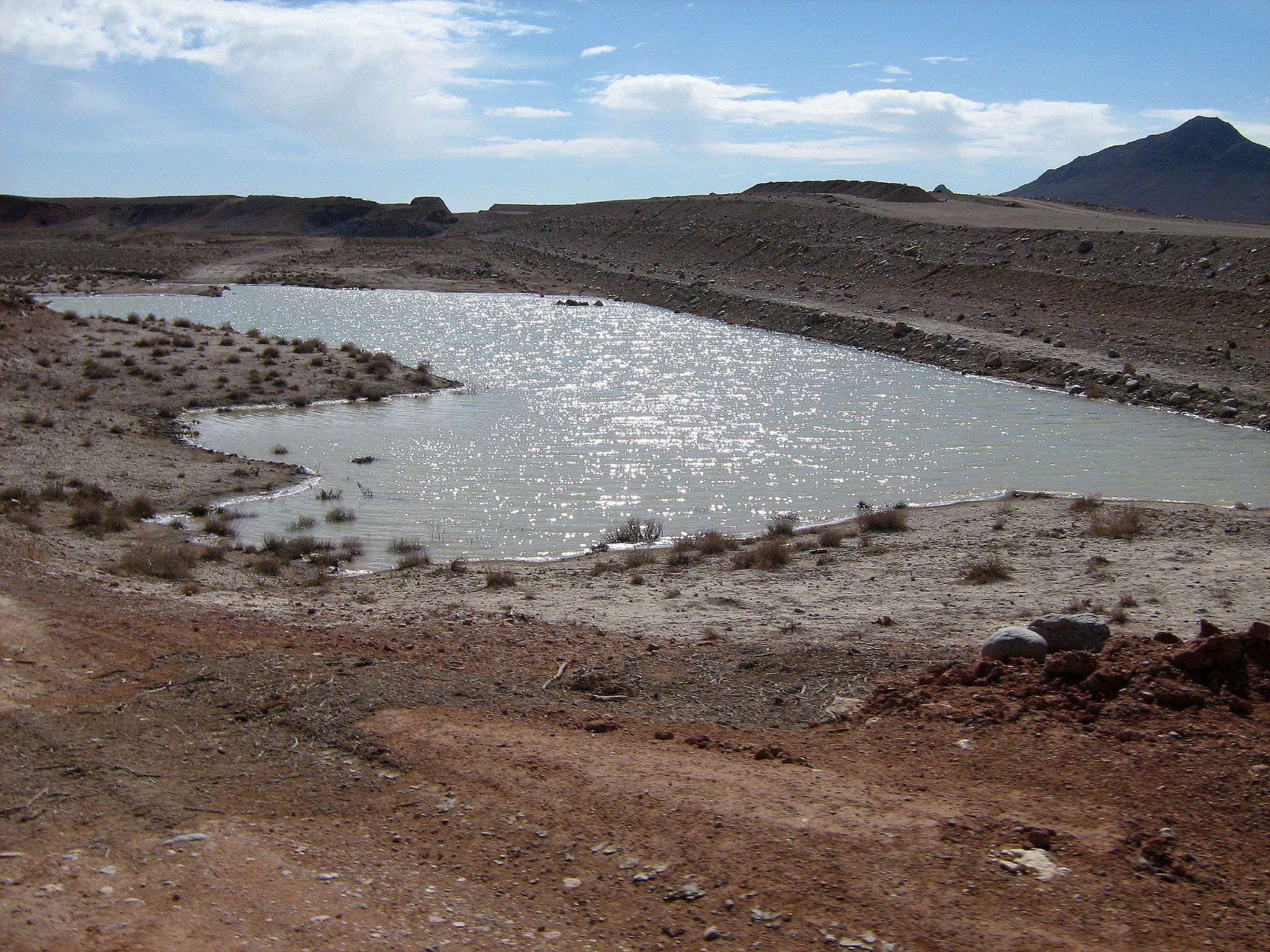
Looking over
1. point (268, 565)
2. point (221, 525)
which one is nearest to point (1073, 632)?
point (268, 565)

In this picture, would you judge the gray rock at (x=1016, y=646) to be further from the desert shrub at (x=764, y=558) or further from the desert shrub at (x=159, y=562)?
the desert shrub at (x=159, y=562)

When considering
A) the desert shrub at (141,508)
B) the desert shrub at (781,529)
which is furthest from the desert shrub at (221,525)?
the desert shrub at (781,529)

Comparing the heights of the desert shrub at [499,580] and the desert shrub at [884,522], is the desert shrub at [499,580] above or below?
below

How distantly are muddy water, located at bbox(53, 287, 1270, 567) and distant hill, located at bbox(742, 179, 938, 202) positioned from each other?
3599 centimetres

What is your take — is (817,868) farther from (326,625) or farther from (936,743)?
(326,625)

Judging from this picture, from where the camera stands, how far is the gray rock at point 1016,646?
833 centimetres

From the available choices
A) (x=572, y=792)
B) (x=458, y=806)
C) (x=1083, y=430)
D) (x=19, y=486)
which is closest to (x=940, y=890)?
(x=572, y=792)

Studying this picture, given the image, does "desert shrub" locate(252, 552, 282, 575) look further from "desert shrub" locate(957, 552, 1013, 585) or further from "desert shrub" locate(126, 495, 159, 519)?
"desert shrub" locate(957, 552, 1013, 585)

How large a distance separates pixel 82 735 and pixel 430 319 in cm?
4508

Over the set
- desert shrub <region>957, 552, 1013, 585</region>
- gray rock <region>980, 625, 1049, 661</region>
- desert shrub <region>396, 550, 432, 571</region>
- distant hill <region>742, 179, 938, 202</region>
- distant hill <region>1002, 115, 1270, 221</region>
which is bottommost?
desert shrub <region>396, 550, 432, 571</region>

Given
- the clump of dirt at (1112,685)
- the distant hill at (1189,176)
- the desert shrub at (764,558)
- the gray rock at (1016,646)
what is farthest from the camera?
the distant hill at (1189,176)

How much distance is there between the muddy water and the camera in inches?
703

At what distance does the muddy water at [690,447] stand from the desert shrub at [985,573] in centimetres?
445

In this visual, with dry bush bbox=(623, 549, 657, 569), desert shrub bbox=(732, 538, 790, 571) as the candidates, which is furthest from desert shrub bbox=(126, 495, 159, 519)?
desert shrub bbox=(732, 538, 790, 571)
